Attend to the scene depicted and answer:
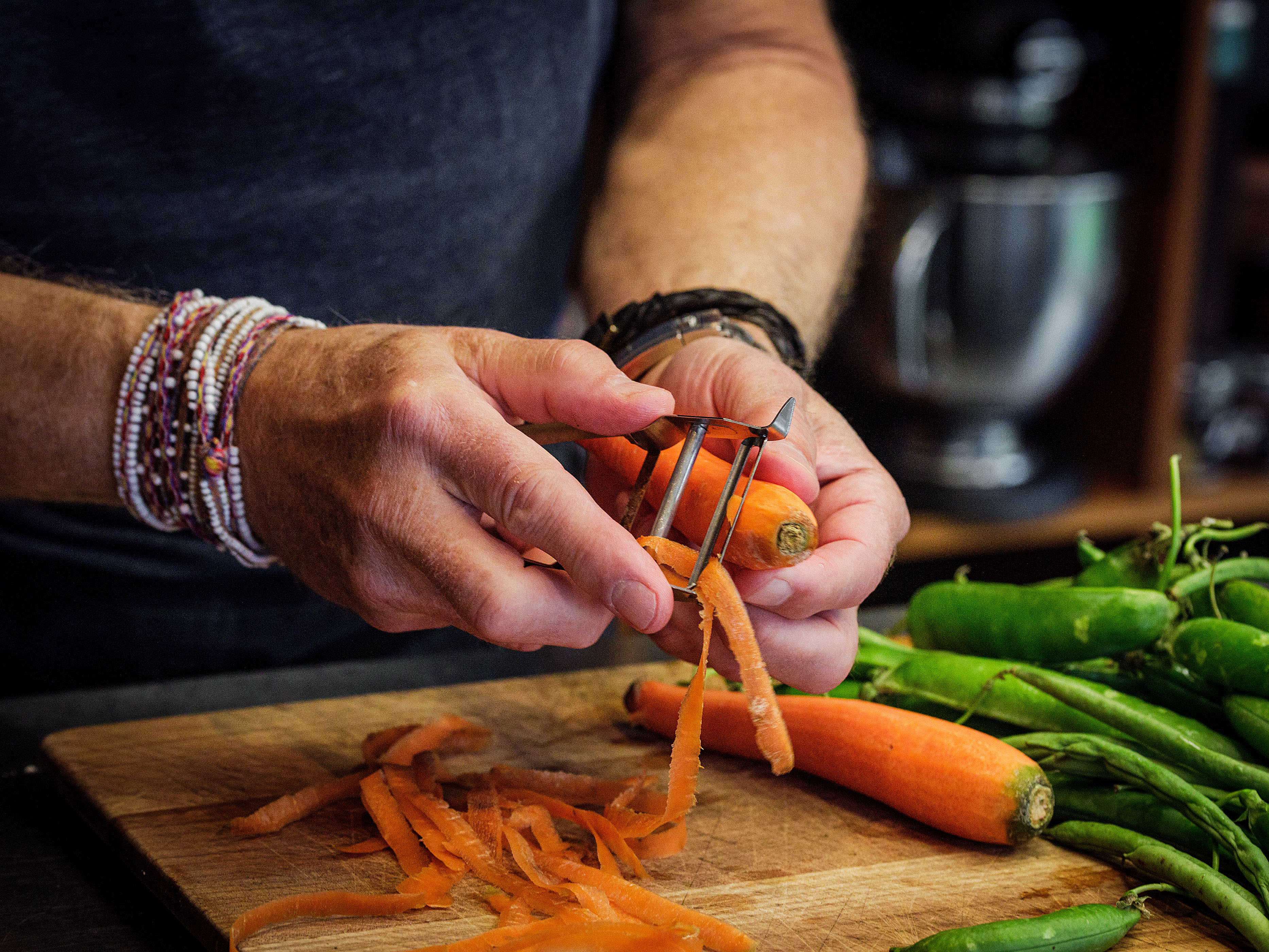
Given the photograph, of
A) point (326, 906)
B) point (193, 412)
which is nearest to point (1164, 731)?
point (326, 906)

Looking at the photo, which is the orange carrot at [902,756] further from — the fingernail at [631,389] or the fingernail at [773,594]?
the fingernail at [631,389]

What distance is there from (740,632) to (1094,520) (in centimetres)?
200

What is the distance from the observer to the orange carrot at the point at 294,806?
0.96 meters

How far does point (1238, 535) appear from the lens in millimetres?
1122

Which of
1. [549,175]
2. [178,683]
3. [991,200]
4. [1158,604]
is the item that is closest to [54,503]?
[178,683]

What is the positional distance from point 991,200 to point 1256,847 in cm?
149

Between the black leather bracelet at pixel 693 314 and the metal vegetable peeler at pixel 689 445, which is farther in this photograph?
the black leather bracelet at pixel 693 314

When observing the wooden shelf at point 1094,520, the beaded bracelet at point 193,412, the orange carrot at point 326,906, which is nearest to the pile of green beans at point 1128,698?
the orange carrot at point 326,906

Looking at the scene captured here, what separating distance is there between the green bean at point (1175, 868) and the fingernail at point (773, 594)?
1.08 feet

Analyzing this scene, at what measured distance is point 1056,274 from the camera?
7.30 feet

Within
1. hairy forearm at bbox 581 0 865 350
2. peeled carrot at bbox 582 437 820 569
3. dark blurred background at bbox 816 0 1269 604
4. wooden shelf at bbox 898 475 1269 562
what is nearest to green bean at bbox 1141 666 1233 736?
peeled carrot at bbox 582 437 820 569

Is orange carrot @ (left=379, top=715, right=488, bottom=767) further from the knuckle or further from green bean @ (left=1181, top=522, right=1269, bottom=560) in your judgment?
green bean @ (left=1181, top=522, right=1269, bottom=560)

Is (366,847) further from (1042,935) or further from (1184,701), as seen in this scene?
(1184,701)

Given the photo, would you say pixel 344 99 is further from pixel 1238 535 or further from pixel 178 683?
pixel 1238 535
